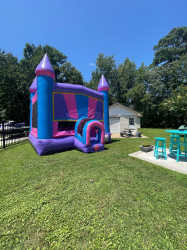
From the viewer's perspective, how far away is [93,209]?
212 centimetres

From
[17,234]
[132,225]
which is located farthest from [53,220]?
[132,225]

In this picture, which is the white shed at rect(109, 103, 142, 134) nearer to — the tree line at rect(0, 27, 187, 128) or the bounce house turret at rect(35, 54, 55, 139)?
the tree line at rect(0, 27, 187, 128)

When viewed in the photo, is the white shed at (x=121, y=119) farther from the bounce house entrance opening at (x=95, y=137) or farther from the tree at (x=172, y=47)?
the tree at (x=172, y=47)

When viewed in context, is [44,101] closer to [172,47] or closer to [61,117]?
[61,117]

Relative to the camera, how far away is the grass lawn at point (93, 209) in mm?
1583

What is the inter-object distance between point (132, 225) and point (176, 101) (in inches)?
696

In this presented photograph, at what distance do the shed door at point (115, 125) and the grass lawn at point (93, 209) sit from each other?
1162 centimetres

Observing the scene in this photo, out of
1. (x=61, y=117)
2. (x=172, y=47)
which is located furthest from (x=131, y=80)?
(x=61, y=117)

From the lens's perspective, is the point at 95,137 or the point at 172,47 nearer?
the point at 95,137

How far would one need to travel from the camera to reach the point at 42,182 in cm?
307

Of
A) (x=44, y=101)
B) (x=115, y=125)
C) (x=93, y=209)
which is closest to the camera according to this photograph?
(x=93, y=209)

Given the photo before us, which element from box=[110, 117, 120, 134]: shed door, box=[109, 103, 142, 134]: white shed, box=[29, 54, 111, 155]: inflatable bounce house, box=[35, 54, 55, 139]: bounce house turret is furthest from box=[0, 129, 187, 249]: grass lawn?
box=[109, 103, 142, 134]: white shed

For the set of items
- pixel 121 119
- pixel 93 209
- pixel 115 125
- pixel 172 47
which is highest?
pixel 172 47

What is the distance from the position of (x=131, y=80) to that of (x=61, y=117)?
86.5 feet
